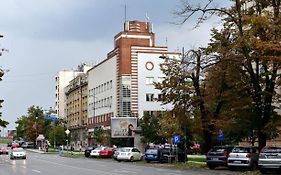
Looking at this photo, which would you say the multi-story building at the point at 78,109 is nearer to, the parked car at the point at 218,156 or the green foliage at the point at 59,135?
the green foliage at the point at 59,135

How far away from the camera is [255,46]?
107ft

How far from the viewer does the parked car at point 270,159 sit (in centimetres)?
3234

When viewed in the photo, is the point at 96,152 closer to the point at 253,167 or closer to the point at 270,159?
the point at 253,167

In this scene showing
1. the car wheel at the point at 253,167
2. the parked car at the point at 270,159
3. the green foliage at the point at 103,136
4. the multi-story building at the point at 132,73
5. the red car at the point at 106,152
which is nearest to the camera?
the parked car at the point at 270,159

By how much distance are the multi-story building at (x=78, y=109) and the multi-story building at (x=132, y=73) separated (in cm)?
1653

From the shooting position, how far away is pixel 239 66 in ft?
133

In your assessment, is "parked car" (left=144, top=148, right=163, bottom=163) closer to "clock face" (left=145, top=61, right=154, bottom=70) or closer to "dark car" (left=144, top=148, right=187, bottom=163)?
"dark car" (left=144, top=148, right=187, bottom=163)

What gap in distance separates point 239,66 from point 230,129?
4698mm

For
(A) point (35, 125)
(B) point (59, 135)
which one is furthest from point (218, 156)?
(A) point (35, 125)

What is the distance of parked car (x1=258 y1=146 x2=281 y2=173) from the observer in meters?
32.3

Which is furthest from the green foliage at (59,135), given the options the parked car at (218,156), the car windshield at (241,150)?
the car windshield at (241,150)

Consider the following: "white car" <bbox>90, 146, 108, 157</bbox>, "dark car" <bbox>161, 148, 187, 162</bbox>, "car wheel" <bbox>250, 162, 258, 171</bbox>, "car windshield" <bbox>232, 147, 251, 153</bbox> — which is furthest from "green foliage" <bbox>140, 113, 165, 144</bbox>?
"car wheel" <bbox>250, 162, 258, 171</bbox>

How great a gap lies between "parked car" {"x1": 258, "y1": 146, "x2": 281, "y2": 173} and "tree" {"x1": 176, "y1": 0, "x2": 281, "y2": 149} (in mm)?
4122

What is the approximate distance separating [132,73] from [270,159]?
7047 centimetres
